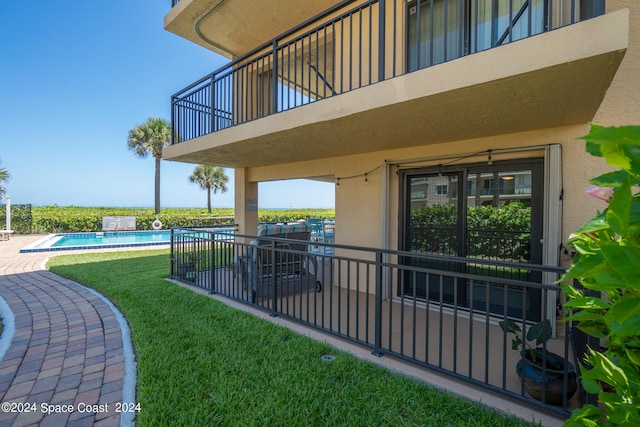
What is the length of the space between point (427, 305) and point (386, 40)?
4230 millimetres

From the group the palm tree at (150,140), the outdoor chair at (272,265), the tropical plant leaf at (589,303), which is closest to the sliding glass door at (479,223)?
the outdoor chair at (272,265)

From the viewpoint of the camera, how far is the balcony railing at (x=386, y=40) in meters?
3.34

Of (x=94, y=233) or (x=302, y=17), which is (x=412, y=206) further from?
(x=94, y=233)

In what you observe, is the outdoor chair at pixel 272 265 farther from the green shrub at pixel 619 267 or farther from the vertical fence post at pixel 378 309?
the green shrub at pixel 619 267

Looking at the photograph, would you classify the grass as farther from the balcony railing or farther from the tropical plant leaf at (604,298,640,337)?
the balcony railing

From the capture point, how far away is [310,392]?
2469 millimetres

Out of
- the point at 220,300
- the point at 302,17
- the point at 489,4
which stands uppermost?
the point at 302,17

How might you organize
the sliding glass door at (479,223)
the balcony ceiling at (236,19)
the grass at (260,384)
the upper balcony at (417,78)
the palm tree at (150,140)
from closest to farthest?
the grass at (260,384) → the upper balcony at (417,78) → the sliding glass door at (479,223) → the balcony ceiling at (236,19) → the palm tree at (150,140)

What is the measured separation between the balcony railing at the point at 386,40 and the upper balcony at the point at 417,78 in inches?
0.9

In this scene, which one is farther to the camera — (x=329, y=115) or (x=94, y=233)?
(x=94, y=233)

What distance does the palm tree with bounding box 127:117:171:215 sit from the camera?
23.1 m

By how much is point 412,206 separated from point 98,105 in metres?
42.6

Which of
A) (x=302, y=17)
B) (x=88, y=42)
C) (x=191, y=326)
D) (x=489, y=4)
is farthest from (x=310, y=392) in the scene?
(x=88, y=42)

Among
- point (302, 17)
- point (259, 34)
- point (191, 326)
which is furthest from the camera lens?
point (259, 34)
